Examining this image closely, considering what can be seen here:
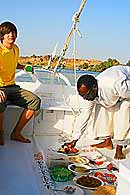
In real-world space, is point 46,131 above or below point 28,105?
below

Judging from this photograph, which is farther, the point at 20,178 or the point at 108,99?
the point at 108,99

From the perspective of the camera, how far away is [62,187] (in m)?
2.34

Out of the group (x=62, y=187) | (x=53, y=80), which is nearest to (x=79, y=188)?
(x=62, y=187)

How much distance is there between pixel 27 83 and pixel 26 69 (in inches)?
26.8

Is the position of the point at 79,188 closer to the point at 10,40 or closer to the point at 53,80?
the point at 10,40

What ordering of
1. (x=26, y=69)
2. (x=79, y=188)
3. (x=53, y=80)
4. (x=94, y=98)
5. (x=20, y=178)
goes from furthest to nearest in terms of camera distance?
(x=53, y=80)
(x=26, y=69)
(x=94, y=98)
(x=20, y=178)
(x=79, y=188)

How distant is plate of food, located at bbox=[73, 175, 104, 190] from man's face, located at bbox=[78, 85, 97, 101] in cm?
73

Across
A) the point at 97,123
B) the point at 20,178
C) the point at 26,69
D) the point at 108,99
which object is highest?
the point at 26,69

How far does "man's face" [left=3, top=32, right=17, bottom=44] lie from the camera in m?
3.15

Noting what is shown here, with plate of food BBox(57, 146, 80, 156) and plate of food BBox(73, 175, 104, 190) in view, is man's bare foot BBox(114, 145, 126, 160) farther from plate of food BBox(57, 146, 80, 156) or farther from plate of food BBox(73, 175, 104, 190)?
plate of food BBox(73, 175, 104, 190)

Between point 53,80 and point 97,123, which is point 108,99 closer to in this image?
point 97,123

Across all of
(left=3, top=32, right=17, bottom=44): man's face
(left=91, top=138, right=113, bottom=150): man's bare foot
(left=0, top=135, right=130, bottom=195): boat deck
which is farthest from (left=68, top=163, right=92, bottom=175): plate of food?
(left=3, top=32, right=17, bottom=44): man's face

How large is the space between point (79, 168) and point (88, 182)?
0.29 meters

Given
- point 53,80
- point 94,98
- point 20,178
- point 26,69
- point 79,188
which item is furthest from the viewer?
point 53,80
